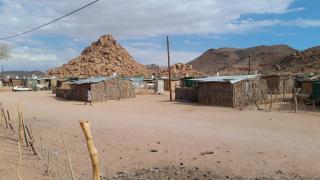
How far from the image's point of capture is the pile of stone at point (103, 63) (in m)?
104

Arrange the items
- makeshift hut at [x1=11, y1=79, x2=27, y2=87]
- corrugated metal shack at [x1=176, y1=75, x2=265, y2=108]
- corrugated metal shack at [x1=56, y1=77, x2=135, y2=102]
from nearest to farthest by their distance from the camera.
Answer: corrugated metal shack at [x1=176, y1=75, x2=265, y2=108], corrugated metal shack at [x1=56, y1=77, x2=135, y2=102], makeshift hut at [x1=11, y1=79, x2=27, y2=87]

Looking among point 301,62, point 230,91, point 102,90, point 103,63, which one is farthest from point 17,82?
point 230,91

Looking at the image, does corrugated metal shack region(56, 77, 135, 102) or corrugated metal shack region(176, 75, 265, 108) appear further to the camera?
corrugated metal shack region(56, 77, 135, 102)

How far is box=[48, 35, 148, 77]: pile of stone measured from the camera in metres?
104

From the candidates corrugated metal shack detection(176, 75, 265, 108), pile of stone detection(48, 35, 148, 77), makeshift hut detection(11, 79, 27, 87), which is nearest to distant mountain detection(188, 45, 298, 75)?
pile of stone detection(48, 35, 148, 77)

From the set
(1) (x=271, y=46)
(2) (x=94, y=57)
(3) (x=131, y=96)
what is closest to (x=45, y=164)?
(3) (x=131, y=96)

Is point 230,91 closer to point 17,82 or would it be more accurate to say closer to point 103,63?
point 17,82

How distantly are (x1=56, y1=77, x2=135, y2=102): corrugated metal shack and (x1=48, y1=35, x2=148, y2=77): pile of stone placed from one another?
54.7 meters

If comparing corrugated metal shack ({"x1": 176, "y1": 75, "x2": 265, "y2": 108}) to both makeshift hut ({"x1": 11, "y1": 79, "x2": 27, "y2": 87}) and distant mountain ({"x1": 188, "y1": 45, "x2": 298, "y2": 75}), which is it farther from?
distant mountain ({"x1": 188, "y1": 45, "x2": 298, "y2": 75})

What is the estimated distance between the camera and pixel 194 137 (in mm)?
16812

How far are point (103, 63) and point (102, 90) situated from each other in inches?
2767

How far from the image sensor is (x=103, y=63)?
4377 inches

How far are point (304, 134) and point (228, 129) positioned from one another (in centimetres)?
329

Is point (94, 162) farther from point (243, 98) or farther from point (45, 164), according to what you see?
point (243, 98)
